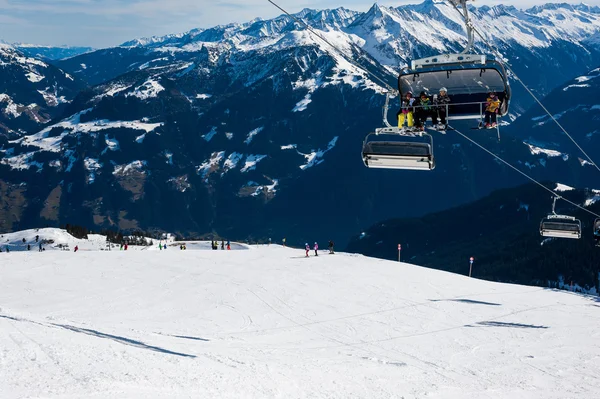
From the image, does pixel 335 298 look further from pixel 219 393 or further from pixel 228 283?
pixel 219 393

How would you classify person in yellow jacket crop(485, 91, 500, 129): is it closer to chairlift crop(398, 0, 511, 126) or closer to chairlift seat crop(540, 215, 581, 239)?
chairlift crop(398, 0, 511, 126)

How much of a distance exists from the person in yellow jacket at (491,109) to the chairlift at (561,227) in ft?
74.1

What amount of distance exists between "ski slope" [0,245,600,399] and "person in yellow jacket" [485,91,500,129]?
11344mm

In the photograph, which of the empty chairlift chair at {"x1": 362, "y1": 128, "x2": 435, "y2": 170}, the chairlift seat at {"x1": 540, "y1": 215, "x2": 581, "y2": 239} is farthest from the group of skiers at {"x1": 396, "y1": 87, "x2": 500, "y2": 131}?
the chairlift seat at {"x1": 540, "y1": 215, "x2": 581, "y2": 239}

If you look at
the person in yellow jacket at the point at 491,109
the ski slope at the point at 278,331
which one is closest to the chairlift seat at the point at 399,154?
the person in yellow jacket at the point at 491,109

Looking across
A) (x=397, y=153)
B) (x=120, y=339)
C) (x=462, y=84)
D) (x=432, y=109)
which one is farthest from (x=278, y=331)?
(x=462, y=84)

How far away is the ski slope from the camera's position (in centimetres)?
2506

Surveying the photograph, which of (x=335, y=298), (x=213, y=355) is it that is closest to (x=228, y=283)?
(x=335, y=298)

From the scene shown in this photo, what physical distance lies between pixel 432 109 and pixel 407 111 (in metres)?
1.01

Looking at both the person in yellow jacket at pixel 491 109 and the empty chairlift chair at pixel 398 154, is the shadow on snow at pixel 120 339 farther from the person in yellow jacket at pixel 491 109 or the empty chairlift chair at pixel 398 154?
the person in yellow jacket at pixel 491 109

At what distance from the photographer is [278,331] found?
37.8m

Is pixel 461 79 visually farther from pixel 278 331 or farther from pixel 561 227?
pixel 561 227

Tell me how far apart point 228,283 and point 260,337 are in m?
15.5

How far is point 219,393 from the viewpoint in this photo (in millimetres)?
23484
